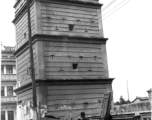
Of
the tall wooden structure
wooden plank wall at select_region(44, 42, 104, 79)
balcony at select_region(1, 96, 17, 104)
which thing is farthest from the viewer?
balcony at select_region(1, 96, 17, 104)

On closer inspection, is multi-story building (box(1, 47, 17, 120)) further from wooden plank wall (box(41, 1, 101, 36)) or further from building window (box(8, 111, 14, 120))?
wooden plank wall (box(41, 1, 101, 36))


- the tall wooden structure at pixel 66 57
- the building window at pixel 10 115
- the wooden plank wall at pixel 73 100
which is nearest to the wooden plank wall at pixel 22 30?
the tall wooden structure at pixel 66 57

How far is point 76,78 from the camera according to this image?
78.8 feet

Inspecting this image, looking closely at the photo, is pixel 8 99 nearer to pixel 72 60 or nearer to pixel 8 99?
pixel 8 99

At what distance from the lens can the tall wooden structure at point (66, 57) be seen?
75.2 ft

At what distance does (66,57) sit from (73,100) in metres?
3.66

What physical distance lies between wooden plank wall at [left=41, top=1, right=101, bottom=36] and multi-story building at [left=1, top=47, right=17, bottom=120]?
1654cm

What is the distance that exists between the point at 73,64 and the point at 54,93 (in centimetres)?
312

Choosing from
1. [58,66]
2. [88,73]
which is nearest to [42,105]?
[58,66]

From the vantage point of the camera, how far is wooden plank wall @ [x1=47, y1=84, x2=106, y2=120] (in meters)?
22.8

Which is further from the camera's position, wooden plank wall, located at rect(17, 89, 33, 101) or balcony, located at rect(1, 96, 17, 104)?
balcony, located at rect(1, 96, 17, 104)

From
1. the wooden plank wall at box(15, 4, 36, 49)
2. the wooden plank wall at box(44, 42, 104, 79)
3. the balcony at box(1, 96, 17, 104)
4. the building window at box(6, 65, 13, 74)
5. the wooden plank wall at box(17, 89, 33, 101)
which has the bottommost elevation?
the wooden plank wall at box(17, 89, 33, 101)

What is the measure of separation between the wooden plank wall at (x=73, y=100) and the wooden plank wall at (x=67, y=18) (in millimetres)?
4810

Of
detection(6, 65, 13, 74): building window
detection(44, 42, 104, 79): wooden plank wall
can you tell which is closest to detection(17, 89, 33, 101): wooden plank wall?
detection(44, 42, 104, 79): wooden plank wall
